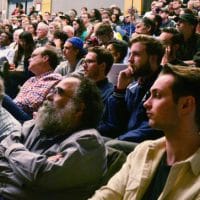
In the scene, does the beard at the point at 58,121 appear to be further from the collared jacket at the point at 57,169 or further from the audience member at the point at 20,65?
the audience member at the point at 20,65

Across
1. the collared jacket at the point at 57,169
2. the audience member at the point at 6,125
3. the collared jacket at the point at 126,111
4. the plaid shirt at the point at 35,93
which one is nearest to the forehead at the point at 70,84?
the collared jacket at the point at 57,169

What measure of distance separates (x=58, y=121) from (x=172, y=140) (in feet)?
3.41

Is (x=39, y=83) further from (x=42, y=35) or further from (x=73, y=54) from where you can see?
(x=42, y=35)

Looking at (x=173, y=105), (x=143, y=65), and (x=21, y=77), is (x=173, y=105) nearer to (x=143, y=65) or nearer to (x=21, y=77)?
(x=143, y=65)

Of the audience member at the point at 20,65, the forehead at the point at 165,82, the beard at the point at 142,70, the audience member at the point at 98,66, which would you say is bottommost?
the audience member at the point at 20,65

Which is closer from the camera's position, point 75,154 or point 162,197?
point 162,197

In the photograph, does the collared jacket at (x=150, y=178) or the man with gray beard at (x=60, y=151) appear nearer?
the collared jacket at (x=150, y=178)

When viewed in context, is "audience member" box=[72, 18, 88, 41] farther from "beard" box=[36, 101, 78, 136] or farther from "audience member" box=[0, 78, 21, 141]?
"beard" box=[36, 101, 78, 136]

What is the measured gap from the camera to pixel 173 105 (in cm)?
187

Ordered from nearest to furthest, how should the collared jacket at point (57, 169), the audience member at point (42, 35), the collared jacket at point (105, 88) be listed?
the collared jacket at point (57, 169) < the collared jacket at point (105, 88) < the audience member at point (42, 35)

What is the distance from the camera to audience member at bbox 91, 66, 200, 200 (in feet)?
5.89

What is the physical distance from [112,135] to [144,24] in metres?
3.14

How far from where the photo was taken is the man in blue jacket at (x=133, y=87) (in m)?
3.51

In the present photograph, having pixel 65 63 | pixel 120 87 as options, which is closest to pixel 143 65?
pixel 120 87
